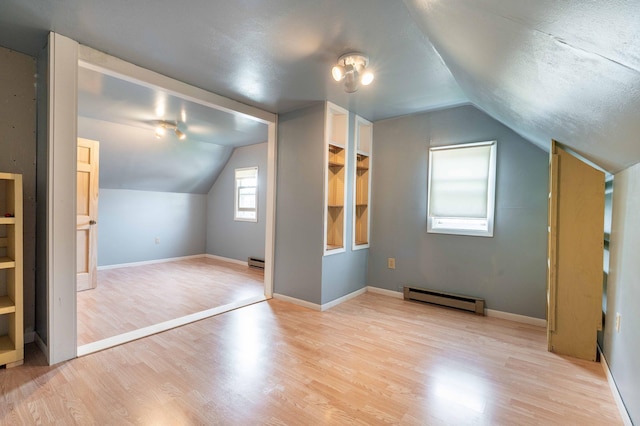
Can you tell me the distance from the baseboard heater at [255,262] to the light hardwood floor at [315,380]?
260 centimetres

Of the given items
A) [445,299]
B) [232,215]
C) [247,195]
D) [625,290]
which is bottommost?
[445,299]

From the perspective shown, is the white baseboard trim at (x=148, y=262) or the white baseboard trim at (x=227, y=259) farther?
the white baseboard trim at (x=227, y=259)

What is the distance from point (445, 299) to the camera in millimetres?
3537

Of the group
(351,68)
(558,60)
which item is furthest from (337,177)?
(558,60)

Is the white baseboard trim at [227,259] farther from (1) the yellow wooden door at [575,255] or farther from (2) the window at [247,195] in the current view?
(1) the yellow wooden door at [575,255]

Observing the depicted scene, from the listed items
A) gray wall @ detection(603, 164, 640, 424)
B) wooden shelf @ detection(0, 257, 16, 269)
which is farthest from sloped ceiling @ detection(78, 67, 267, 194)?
gray wall @ detection(603, 164, 640, 424)

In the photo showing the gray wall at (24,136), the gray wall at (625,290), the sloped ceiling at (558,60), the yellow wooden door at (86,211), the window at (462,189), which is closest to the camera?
the sloped ceiling at (558,60)

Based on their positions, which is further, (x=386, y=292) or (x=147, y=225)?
(x=147, y=225)

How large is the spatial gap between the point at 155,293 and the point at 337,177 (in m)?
2.80

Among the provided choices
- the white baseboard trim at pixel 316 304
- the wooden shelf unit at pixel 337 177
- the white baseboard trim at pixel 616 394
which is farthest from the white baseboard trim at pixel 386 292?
the white baseboard trim at pixel 616 394

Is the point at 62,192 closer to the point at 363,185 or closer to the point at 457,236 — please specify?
the point at 363,185

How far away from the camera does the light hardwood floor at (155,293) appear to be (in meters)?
2.94

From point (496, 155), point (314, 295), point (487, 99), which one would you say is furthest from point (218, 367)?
point (496, 155)

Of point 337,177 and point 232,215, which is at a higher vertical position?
point 337,177
